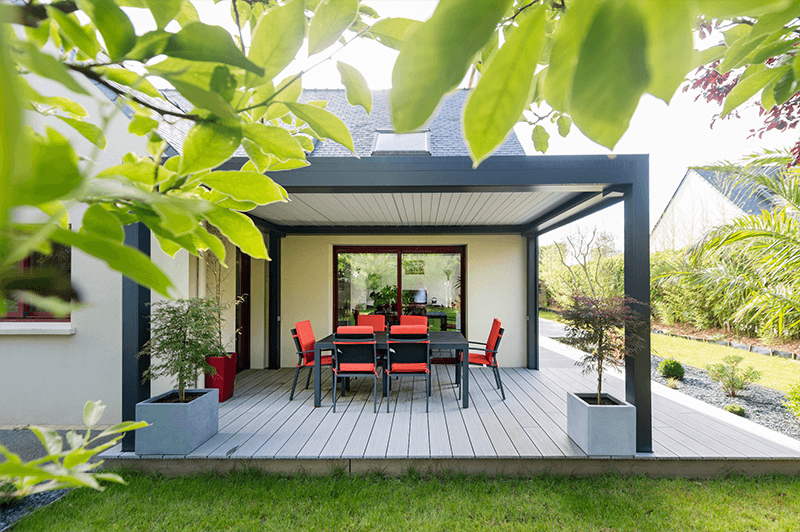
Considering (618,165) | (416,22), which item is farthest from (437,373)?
(416,22)

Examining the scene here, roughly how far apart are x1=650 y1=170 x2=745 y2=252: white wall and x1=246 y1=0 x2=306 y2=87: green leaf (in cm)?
1584

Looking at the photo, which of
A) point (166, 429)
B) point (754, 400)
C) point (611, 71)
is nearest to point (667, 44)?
point (611, 71)

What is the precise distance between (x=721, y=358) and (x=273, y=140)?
1115 centimetres

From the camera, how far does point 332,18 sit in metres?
0.38

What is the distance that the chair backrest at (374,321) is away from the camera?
7426mm

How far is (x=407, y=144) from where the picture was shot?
6.86 meters

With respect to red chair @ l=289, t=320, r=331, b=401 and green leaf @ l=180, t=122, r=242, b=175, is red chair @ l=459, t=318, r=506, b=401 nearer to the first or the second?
red chair @ l=289, t=320, r=331, b=401

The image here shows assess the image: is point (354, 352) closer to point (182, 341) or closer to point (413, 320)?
point (182, 341)

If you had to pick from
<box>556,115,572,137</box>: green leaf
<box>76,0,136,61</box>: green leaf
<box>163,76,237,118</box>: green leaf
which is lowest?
<box>163,76,237,118</box>: green leaf

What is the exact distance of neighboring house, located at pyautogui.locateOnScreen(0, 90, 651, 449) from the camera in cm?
395

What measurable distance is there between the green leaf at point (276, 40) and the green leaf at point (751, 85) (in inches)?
22.5

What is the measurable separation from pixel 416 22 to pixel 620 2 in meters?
0.30

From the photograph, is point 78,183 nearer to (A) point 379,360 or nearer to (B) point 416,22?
(B) point 416,22

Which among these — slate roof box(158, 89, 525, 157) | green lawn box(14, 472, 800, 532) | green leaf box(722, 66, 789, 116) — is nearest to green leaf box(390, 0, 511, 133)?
green leaf box(722, 66, 789, 116)
